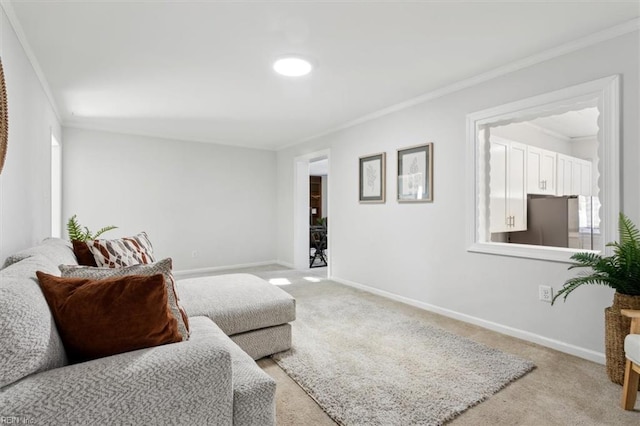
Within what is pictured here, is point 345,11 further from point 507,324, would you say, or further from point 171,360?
point 507,324

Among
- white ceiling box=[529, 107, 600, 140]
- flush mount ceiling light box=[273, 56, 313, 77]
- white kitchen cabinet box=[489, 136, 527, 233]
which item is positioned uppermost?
flush mount ceiling light box=[273, 56, 313, 77]

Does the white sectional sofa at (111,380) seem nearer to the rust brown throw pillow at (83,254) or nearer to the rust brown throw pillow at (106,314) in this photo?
the rust brown throw pillow at (106,314)

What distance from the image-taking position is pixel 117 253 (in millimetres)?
2277

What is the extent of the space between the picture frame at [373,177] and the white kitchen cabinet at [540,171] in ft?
5.41

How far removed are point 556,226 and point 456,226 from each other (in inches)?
44.8

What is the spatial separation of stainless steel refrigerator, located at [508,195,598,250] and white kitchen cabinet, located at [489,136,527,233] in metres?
0.11

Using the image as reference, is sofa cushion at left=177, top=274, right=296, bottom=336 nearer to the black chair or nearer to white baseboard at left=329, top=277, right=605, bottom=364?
white baseboard at left=329, top=277, right=605, bottom=364

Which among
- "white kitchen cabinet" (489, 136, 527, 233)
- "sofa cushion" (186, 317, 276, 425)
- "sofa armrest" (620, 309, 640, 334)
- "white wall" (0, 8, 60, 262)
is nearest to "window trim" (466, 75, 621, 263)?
"white kitchen cabinet" (489, 136, 527, 233)

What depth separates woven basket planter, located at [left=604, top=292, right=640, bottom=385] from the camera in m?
1.98

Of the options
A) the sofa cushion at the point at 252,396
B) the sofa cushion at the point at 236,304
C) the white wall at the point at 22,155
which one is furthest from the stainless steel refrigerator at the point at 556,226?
the white wall at the point at 22,155

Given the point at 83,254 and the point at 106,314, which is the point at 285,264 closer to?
the point at 83,254

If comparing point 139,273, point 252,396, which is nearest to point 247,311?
point 139,273

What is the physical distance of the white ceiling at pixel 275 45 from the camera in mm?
1995

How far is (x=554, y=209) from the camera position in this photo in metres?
3.44
